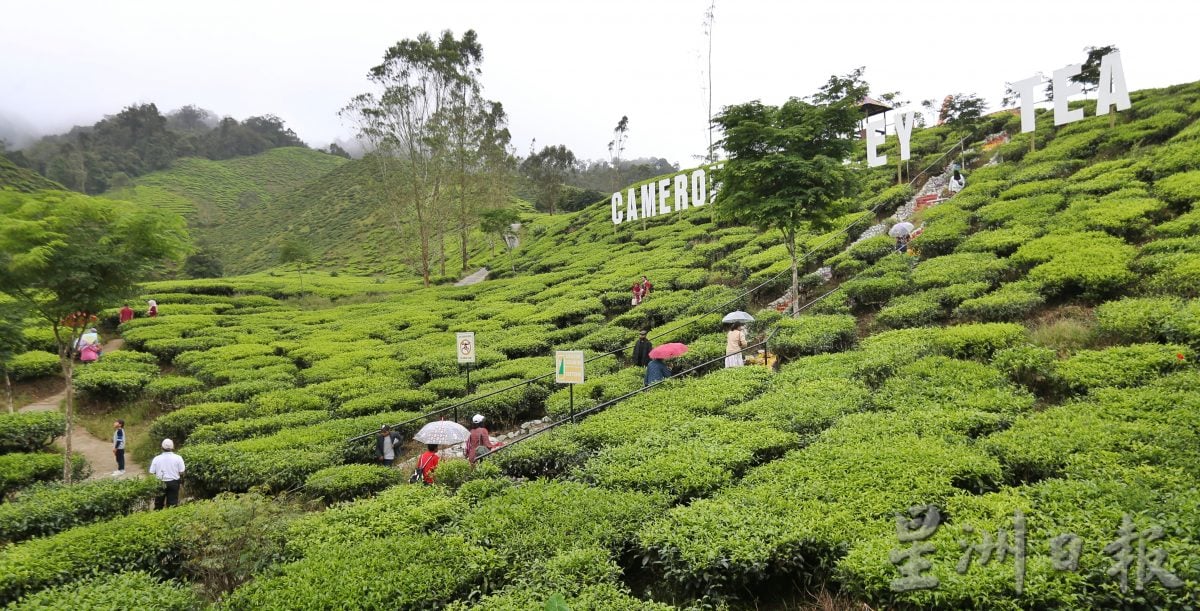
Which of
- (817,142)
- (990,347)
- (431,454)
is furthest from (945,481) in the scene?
(817,142)

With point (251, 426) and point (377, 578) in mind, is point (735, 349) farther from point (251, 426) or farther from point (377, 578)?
point (251, 426)

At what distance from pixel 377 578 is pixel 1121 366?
9278mm

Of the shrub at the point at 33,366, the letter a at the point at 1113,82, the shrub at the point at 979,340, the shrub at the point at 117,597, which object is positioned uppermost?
the letter a at the point at 1113,82

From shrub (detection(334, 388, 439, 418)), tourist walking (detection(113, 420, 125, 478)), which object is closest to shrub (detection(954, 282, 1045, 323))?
shrub (detection(334, 388, 439, 418))

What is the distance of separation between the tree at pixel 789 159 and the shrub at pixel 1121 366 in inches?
241

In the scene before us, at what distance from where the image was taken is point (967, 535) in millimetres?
4621

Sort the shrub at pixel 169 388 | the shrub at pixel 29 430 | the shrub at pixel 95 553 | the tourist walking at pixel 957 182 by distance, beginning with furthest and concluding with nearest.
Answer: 1. the tourist walking at pixel 957 182
2. the shrub at pixel 169 388
3. the shrub at pixel 29 430
4. the shrub at pixel 95 553

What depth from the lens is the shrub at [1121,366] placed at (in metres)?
6.98

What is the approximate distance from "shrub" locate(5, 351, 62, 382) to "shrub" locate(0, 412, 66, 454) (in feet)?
19.4

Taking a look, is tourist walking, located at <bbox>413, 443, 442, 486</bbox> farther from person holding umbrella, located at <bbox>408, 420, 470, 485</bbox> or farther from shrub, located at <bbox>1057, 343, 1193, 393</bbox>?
shrub, located at <bbox>1057, 343, 1193, 393</bbox>

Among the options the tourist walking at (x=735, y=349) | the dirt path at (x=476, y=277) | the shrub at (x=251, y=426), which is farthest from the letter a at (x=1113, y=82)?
the dirt path at (x=476, y=277)

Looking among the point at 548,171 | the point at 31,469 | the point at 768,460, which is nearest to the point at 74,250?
the point at 31,469

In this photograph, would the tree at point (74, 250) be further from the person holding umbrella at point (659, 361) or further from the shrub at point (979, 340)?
the shrub at point (979, 340)

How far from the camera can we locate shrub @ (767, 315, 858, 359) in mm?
11273
